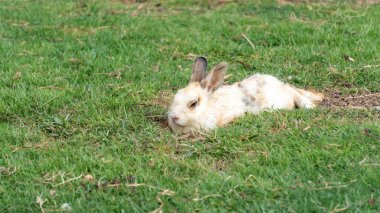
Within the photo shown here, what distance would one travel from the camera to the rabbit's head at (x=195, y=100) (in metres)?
6.09

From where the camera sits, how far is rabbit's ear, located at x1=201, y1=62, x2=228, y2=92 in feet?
21.3

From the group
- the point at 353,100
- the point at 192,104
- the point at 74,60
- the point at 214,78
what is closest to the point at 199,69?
the point at 214,78

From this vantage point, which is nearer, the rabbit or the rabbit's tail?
the rabbit

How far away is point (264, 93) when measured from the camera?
657cm

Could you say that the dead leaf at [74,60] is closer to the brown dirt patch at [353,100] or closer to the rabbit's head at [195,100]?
the rabbit's head at [195,100]

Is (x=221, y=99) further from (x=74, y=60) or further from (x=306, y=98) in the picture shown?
(x=74, y=60)

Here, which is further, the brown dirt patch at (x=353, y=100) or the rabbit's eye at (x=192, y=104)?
the brown dirt patch at (x=353, y=100)

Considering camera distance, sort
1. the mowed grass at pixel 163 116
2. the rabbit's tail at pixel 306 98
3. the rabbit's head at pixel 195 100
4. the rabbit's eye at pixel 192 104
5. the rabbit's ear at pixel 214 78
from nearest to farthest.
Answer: the mowed grass at pixel 163 116 → the rabbit's head at pixel 195 100 → the rabbit's eye at pixel 192 104 → the rabbit's ear at pixel 214 78 → the rabbit's tail at pixel 306 98

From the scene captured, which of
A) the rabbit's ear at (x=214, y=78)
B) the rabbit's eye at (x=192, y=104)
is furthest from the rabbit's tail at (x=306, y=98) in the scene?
the rabbit's eye at (x=192, y=104)

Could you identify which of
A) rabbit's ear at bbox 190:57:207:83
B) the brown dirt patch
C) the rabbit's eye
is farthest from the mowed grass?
rabbit's ear at bbox 190:57:207:83

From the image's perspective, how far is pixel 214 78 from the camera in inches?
257

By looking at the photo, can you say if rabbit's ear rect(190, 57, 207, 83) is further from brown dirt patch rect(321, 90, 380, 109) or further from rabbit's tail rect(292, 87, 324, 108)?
brown dirt patch rect(321, 90, 380, 109)

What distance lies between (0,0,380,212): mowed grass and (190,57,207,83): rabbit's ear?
1.40 feet

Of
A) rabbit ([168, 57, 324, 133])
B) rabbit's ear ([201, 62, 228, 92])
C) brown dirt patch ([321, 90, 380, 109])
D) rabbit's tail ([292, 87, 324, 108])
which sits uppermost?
rabbit's ear ([201, 62, 228, 92])
